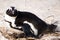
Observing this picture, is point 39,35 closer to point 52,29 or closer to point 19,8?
point 52,29

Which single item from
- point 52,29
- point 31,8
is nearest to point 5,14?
point 31,8

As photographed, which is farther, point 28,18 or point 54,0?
point 54,0

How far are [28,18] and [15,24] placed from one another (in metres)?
0.10

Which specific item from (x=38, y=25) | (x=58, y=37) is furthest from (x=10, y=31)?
(x=58, y=37)

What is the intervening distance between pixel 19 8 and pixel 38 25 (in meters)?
0.21

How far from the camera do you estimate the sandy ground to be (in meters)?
1.66

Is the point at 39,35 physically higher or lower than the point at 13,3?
lower

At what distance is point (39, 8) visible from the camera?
5.65 ft

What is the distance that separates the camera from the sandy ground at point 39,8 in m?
1.66

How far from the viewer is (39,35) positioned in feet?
5.19

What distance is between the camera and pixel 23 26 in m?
1.60

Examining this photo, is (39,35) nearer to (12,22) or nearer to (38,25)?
(38,25)

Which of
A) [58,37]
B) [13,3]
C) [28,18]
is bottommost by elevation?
[58,37]

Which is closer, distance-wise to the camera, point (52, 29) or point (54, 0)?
point (52, 29)
